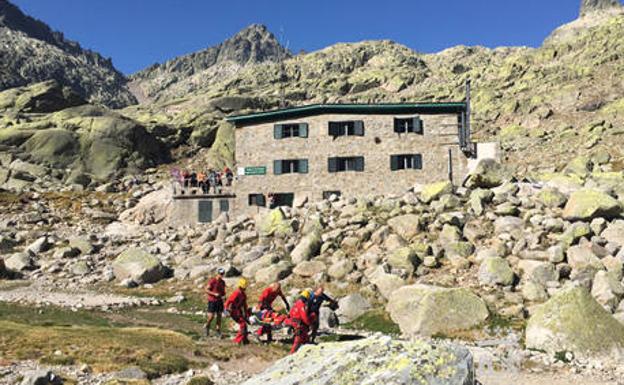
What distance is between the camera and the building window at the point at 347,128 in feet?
138

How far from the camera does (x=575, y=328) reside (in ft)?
56.2

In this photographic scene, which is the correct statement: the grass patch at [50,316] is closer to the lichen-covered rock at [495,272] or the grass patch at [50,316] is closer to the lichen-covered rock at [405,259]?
the lichen-covered rock at [405,259]

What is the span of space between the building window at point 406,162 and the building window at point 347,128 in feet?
12.6

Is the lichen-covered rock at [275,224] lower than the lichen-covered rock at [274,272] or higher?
higher

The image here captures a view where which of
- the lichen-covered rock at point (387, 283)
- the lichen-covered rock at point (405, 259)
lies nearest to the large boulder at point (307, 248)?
the lichen-covered rock at point (405, 259)

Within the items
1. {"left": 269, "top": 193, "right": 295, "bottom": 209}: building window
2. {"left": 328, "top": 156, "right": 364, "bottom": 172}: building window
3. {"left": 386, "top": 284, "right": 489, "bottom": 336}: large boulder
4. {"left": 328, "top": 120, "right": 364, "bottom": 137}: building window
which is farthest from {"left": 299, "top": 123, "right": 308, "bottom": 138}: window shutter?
{"left": 386, "top": 284, "right": 489, "bottom": 336}: large boulder

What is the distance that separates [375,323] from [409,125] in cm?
2430

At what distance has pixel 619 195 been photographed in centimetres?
3109

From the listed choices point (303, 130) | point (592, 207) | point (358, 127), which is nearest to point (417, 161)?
point (358, 127)

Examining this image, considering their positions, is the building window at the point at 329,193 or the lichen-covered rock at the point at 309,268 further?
the building window at the point at 329,193

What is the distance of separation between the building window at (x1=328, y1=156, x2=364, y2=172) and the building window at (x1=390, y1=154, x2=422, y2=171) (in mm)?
2796

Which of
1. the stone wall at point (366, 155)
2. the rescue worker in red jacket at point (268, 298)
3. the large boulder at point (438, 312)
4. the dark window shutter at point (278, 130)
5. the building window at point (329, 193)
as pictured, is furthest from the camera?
the dark window shutter at point (278, 130)

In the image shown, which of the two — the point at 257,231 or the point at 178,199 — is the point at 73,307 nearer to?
the point at 257,231

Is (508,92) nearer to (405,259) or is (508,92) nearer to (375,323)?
(405,259)
